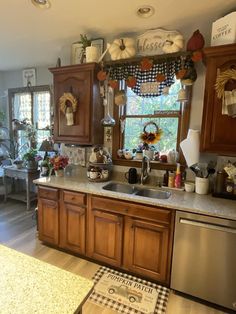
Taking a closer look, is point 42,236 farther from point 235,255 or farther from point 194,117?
point 194,117

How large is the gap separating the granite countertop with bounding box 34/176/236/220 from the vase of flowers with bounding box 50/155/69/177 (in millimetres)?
262

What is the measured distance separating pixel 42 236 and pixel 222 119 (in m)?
2.42

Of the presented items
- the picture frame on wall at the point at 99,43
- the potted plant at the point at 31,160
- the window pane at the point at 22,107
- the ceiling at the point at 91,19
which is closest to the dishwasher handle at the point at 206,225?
the ceiling at the point at 91,19

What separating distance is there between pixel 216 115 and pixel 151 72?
88cm

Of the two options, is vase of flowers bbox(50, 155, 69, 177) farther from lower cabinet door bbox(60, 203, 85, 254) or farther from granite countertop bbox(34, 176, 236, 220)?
lower cabinet door bbox(60, 203, 85, 254)

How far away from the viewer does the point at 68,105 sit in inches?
102

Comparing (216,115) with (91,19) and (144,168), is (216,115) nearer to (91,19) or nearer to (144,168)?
(144,168)

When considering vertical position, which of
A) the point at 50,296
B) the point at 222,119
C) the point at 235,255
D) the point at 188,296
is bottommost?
the point at 188,296

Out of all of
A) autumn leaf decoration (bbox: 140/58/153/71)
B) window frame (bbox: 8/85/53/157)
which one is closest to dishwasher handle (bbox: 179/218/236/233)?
autumn leaf decoration (bbox: 140/58/153/71)

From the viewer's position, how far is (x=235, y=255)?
5.49ft

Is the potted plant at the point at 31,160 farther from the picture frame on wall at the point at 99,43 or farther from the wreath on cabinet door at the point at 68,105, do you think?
the picture frame on wall at the point at 99,43

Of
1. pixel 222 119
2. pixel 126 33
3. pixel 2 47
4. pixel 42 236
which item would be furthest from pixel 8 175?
pixel 222 119

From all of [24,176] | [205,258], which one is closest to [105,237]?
[205,258]

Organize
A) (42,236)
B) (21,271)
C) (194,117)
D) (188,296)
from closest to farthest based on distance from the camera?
(21,271)
(188,296)
(194,117)
(42,236)
